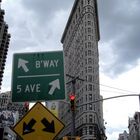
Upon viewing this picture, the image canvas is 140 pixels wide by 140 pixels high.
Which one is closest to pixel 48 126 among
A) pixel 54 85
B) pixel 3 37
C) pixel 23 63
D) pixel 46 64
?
pixel 54 85

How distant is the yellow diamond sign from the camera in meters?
7.75

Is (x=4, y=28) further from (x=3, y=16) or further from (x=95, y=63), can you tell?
(x=95, y=63)

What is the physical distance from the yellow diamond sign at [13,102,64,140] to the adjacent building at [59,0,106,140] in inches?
4170

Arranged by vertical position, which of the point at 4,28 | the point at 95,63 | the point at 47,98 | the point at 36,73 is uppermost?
the point at 4,28

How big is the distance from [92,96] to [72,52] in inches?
1332

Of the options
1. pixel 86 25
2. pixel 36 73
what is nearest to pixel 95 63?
pixel 86 25

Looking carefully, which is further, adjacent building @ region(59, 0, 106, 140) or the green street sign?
adjacent building @ region(59, 0, 106, 140)

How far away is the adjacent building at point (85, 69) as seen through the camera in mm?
127281

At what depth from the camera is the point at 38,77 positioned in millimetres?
8977

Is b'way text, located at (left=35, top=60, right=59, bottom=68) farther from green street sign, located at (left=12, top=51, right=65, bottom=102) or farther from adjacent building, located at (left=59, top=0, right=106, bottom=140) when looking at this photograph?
adjacent building, located at (left=59, top=0, right=106, bottom=140)

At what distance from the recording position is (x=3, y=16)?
163 m

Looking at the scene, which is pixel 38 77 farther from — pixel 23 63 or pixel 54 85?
pixel 23 63

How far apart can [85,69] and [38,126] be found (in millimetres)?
126267

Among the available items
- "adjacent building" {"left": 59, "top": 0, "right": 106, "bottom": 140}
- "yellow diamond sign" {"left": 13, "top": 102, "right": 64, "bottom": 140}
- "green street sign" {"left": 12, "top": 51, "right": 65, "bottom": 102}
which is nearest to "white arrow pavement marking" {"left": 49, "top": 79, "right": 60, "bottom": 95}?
"green street sign" {"left": 12, "top": 51, "right": 65, "bottom": 102}
